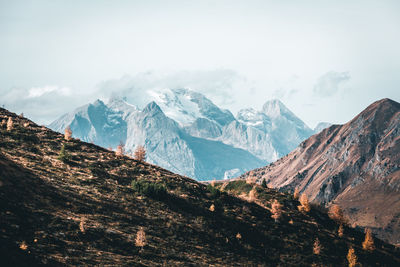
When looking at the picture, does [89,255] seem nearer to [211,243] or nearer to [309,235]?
[211,243]

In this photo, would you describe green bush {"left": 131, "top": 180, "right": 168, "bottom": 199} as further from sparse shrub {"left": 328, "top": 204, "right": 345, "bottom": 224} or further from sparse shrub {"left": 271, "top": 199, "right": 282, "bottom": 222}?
sparse shrub {"left": 328, "top": 204, "right": 345, "bottom": 224}

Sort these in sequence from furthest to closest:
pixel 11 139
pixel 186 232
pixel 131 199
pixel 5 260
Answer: pixel 11 139
pixel 131 199
pixel 186 232
pixel 5 260

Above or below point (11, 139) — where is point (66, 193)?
below

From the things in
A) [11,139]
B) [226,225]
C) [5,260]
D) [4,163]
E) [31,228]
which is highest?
[11,139]

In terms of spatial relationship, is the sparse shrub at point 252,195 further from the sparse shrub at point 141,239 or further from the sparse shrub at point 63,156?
the sparse shrub at point 63,156

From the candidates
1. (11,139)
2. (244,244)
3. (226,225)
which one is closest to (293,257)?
(244,244)

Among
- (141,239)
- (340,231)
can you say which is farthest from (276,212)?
(141,239)

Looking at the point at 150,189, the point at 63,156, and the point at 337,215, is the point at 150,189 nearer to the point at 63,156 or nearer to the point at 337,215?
the point at 63,156

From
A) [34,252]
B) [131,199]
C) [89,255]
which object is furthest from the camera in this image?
[131,199]

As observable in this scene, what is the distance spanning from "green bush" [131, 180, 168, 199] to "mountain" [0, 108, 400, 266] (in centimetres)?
19

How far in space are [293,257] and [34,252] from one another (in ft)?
140

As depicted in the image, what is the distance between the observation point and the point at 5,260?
33.8 m

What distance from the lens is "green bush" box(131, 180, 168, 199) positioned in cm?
6194

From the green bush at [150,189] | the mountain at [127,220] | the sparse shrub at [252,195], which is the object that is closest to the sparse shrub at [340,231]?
the mountain at [127,220]
